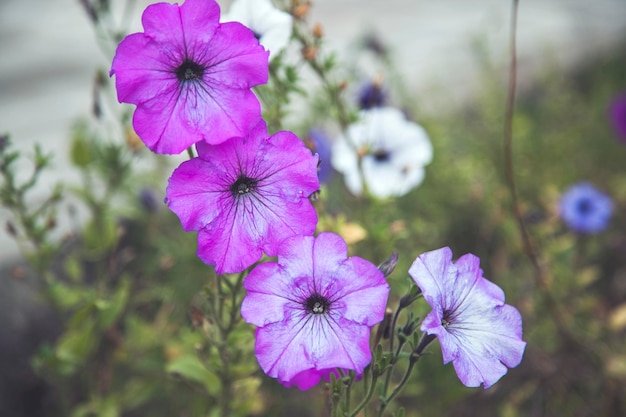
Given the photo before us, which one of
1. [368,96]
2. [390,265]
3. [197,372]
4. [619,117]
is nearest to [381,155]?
[368,96]

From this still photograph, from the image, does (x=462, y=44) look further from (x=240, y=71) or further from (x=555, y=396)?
(x=240, y=71)

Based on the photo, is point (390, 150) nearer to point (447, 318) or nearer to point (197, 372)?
point (197, 372)

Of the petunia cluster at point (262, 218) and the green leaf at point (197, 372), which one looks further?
the green leaf at point (197, 372)

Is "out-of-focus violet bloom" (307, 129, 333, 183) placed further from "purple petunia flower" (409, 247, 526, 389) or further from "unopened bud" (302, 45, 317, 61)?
"purple petunia flower" (409, 247, 526, 389)

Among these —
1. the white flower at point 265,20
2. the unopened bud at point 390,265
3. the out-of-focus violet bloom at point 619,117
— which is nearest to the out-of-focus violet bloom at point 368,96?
the white flower at point 265,20

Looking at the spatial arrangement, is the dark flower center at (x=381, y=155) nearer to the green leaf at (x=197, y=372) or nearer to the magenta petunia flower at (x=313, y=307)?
the green leaf at (x=197, y=372)

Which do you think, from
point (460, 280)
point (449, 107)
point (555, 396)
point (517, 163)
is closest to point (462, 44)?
point (449, 107)

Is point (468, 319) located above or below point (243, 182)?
below
